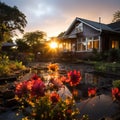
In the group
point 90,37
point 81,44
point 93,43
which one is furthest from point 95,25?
point 81,44

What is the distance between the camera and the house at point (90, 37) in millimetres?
27703

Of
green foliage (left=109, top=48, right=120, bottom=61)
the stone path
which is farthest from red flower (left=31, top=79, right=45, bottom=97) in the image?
green foliage (left=109, top=48, right=120, bottom=61)

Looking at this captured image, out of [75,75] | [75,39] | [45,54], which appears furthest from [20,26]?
[75,75]

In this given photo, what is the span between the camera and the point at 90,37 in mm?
30031

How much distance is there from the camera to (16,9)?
1609 inches

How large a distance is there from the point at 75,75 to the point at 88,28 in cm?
2787

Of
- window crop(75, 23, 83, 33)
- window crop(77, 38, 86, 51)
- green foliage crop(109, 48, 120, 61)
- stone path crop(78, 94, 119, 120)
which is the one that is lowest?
stone path crop(78, 94, 119, 120)

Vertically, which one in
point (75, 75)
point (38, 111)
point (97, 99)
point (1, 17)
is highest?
point (1, 17)

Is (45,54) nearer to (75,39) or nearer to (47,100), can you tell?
(75,39)

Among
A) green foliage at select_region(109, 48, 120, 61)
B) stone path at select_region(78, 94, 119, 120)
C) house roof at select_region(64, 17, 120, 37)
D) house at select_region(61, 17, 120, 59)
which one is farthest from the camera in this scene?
house roof at select_region(64, 17, 120, 37)

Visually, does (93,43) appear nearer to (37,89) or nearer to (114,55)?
(114,55)

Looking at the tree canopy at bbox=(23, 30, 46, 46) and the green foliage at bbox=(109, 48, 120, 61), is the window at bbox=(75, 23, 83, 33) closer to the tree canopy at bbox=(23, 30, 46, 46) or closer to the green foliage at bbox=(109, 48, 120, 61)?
the green foliage at bbox=(109, 48, 120, 61)

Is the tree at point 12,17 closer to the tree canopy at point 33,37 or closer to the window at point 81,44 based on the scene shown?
the window at point 81,44

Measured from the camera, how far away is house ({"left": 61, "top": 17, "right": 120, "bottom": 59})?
27.7m
